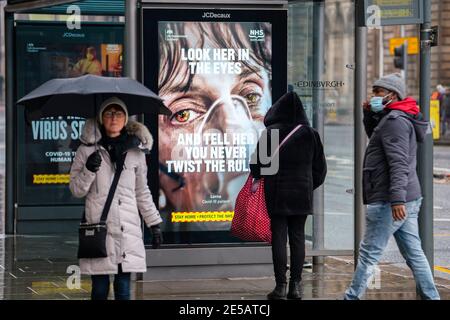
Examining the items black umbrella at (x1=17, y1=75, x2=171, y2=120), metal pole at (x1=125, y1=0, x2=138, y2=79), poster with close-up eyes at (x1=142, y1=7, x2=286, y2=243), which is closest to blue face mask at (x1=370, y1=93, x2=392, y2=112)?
black umbrella at (x1=17, y1=75, x2=171, y2=120)

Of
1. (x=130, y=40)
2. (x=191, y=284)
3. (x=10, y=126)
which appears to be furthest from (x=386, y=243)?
(x=10, y=126)

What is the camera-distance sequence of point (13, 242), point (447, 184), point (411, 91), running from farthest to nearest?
1. point (411, 91)
2. point (447, 184)
3. point (13, 242)

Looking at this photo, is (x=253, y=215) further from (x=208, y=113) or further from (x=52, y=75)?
(x=52, y=75)

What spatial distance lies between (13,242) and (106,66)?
7.66ft

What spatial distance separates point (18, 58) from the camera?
13.2m

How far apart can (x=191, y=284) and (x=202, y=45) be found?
199 cm

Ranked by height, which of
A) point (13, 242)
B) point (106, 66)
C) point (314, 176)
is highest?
point (106, 66)

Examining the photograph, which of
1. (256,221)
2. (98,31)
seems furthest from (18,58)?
(256,221)

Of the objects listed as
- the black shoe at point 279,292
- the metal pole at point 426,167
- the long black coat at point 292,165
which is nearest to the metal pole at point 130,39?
the long black coat at point 292,165

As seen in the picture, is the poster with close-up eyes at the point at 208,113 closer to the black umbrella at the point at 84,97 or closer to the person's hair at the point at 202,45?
the person's hair at the point at 202,45

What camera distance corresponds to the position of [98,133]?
707 centimetres

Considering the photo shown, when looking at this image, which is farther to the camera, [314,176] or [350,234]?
[350,234]

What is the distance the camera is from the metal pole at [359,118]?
9258 mm

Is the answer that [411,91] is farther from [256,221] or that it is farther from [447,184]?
[256,221]
